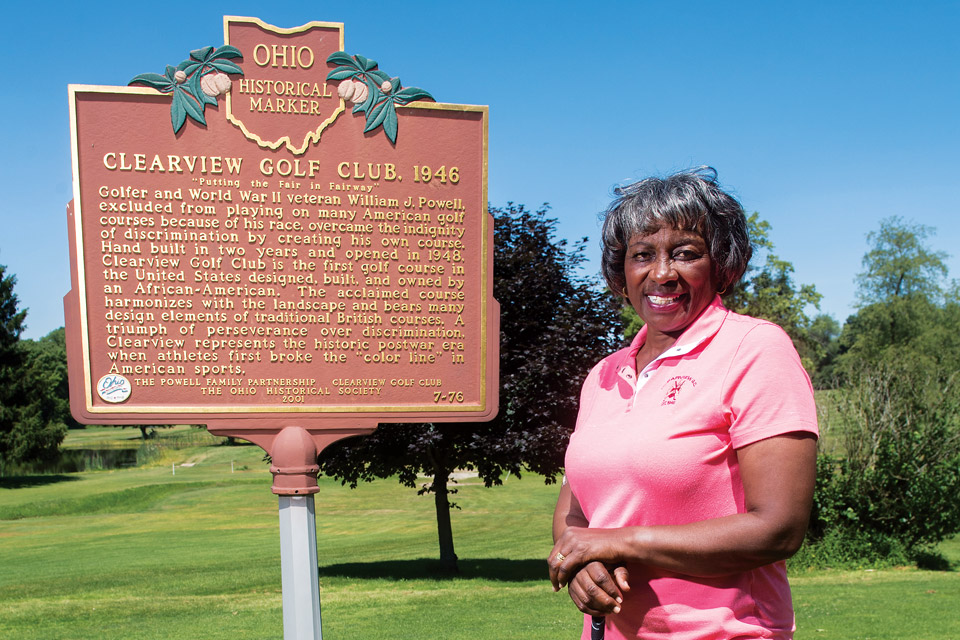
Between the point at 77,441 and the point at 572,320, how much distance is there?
7018cm

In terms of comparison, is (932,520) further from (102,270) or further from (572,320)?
(102,270)

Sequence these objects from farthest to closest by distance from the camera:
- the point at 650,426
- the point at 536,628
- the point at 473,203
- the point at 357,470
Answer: the point at 357,470 < the point at 536,628 < the point at 473,203 < the point at 650,426

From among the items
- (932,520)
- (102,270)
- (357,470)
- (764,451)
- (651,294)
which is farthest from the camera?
(932,520)

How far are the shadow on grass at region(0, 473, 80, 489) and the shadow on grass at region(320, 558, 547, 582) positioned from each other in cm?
2878

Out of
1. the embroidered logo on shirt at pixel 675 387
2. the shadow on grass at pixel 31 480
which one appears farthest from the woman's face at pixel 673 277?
the shadow on grass at pixel 31 480

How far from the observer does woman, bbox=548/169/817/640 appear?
2061 millimetres

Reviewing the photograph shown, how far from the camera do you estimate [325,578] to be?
1348 cm

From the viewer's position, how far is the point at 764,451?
2.04 meters

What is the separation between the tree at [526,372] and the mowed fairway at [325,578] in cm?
212

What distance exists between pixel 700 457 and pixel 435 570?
43.5ft

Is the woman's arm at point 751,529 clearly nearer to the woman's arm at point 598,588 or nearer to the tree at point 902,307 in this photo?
the woman's arm at point 598,588

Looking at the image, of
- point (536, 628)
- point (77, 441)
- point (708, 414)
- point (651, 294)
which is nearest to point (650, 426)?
point (708, 414)

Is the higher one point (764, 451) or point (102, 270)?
point (102, 270)

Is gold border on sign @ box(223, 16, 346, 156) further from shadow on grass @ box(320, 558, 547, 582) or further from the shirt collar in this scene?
shadow on grass @ box(320, 558, 547, 582)
